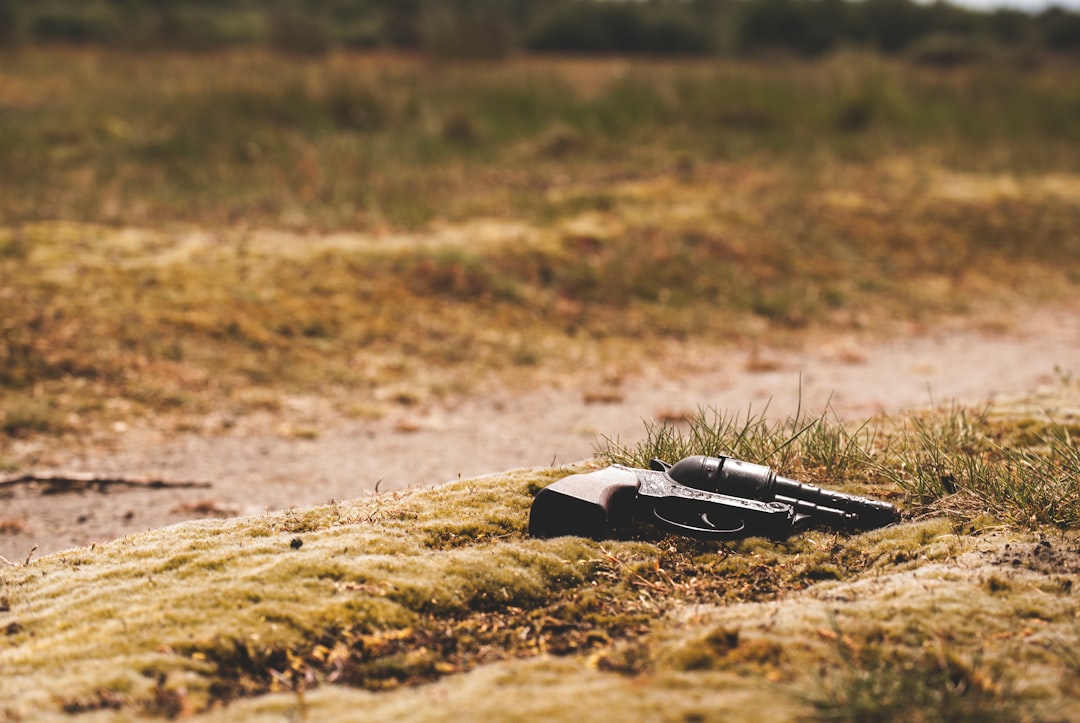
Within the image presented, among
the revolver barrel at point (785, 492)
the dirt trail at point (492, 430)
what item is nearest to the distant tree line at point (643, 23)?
the dirt trail at point (492, 430)

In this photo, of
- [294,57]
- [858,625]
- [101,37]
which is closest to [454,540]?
[858,625]

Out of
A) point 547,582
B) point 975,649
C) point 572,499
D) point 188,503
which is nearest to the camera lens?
point 975,649

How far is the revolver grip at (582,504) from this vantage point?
336 cm

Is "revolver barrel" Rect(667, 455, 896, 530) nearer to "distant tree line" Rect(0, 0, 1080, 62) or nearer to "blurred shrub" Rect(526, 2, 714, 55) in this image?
"distant tree line" Rect(0, 0, 1080, 62)

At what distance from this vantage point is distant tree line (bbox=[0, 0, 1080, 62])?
2820 centimetres

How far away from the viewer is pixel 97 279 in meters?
8.41

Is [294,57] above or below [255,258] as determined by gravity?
above

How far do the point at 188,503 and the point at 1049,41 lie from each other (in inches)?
1418

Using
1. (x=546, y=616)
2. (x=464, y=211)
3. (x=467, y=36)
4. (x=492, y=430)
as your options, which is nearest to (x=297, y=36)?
(x=467, y=36)

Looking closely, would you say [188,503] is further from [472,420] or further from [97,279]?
[97,279]

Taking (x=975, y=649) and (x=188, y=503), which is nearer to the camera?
(x=975, y=649)

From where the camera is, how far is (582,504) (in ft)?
11.0

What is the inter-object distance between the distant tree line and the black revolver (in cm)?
2550

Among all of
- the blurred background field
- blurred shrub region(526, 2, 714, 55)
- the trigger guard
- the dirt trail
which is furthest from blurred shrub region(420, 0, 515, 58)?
the trigger guard
